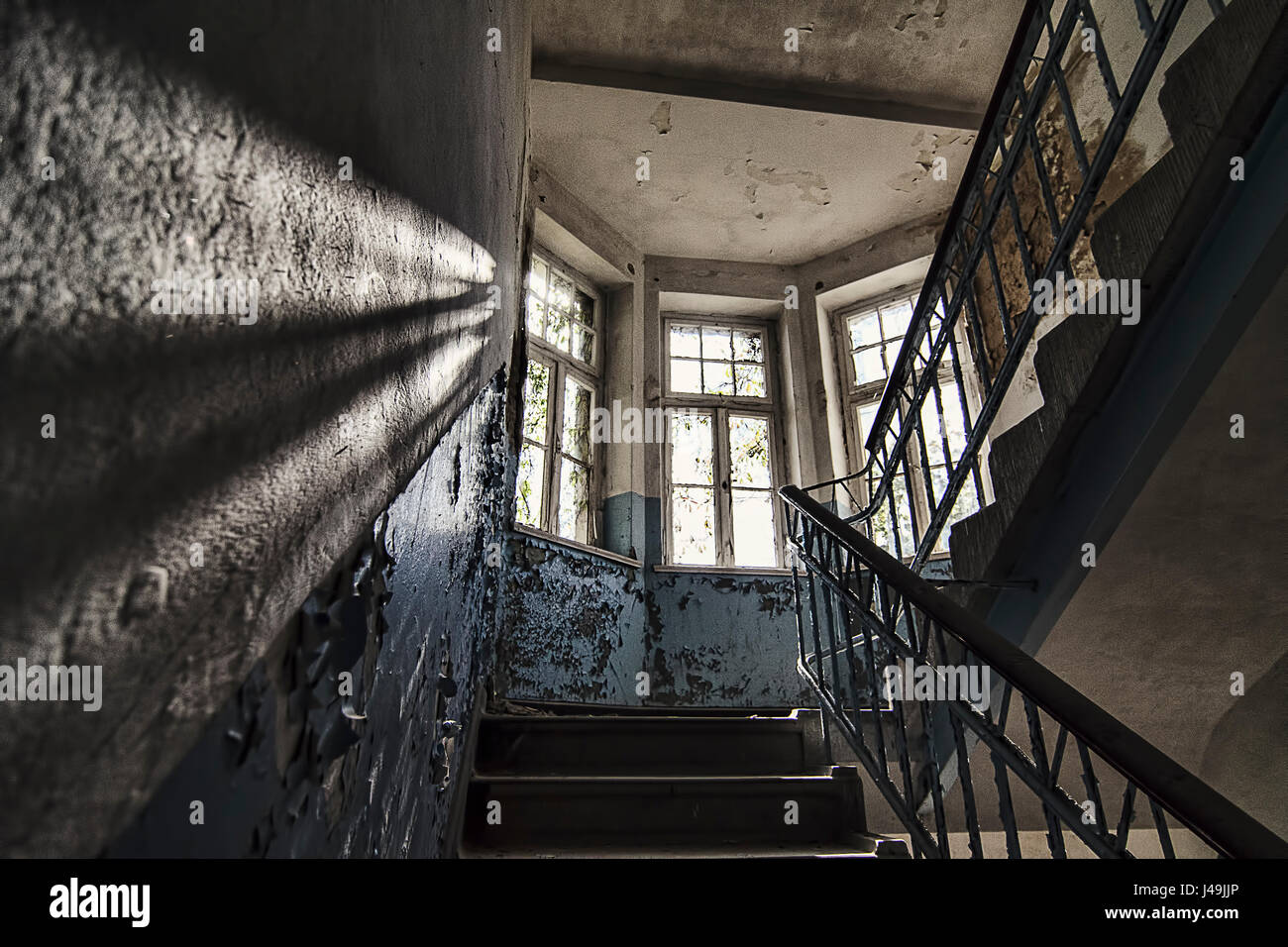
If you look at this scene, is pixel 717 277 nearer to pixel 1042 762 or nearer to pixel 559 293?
pixel 559 293

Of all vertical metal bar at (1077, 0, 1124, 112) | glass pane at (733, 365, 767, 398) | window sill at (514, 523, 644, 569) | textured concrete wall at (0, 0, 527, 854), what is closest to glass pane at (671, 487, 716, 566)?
window sill at (514, 523, 644, 569)

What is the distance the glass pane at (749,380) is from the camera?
18.9ft

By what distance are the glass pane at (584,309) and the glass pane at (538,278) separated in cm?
33

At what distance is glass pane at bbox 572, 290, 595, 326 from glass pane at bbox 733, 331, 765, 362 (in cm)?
116

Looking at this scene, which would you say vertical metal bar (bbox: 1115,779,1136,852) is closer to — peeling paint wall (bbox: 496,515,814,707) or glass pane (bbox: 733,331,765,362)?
peeling paint wall (bbox: 496,515,814,707)

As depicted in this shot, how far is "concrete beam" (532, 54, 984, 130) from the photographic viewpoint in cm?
447

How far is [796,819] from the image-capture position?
2188 millimetres

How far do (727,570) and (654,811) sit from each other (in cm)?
278

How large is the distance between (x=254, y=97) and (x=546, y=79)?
4497mm

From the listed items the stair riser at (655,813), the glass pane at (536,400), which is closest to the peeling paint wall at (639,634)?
the glass pane at (536,400)

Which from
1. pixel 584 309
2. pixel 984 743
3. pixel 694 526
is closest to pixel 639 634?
pixel 694 526

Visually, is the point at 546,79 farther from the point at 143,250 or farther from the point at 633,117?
the point at 143,250

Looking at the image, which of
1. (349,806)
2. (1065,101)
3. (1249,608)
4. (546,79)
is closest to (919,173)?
(546,79)

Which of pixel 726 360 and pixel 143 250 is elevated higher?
pixel 726 360
